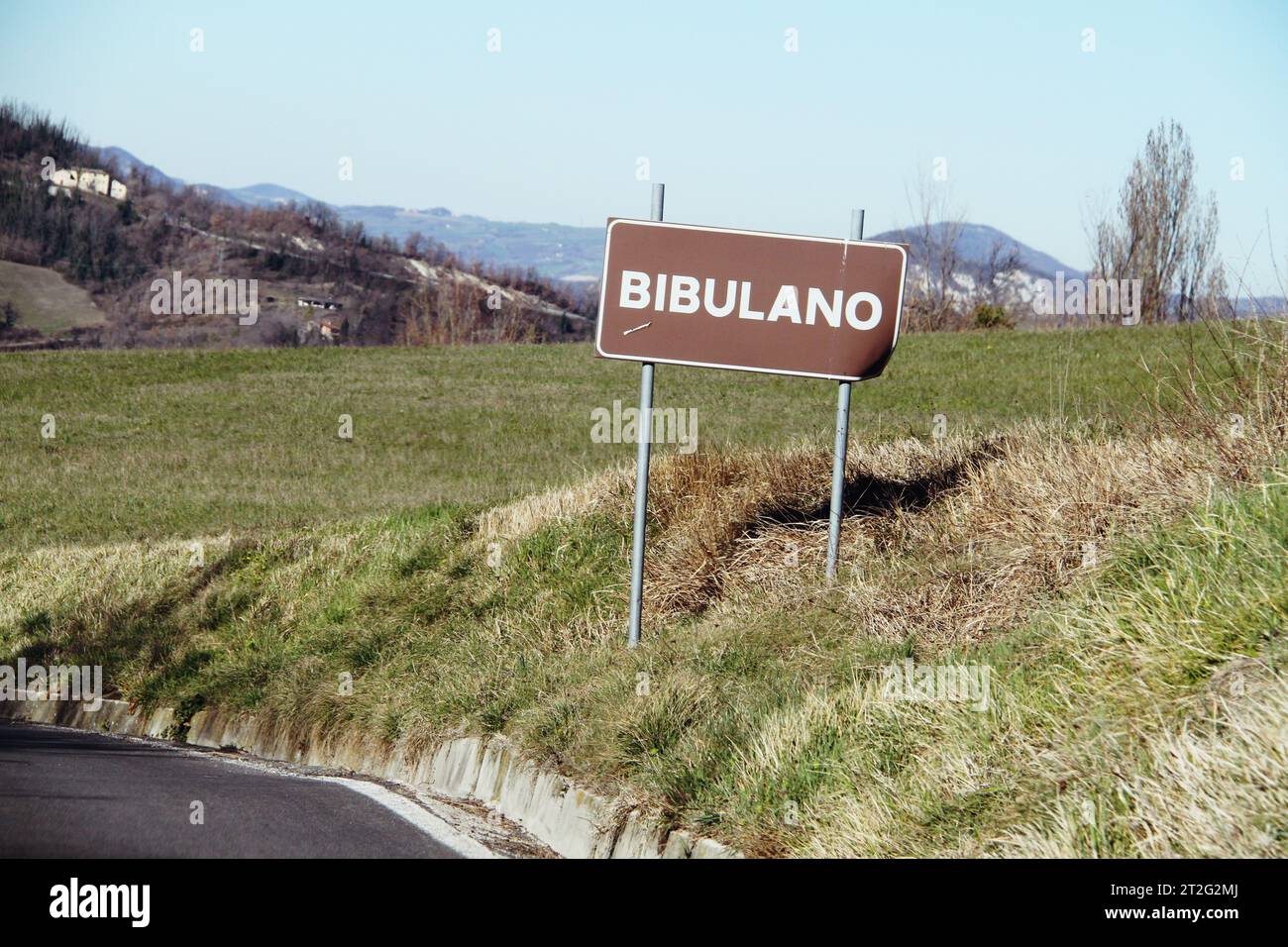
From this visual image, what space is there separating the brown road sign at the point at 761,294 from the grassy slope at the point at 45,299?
319 feet

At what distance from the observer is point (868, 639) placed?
6938mm

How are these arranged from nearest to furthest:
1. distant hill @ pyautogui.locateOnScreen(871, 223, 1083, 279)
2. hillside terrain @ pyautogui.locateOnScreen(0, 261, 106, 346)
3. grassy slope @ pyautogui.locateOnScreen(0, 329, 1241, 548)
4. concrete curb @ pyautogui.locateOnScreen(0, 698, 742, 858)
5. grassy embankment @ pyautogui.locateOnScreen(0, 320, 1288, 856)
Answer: grassy embankment @ pyautogui.locateOnScreen(0, 320, 1288, 856), concrete curb @ pyautogui.locateOnScreen(0, 698, 742, 858), grassy slope @ pyautogui.locateOnScreen(0, 329, 1241, 548), distant hill @ pyautogui.locateOnScreen(871, 223, 1083, 279), hillside terrain @ pyautogui.locateOnScreen(0, 261, 106, 346)

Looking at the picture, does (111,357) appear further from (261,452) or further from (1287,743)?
(1287,743)

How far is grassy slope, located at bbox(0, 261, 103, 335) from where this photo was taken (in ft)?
325

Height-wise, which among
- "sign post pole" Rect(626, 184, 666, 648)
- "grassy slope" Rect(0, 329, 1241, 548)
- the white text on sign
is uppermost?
the white text on sign

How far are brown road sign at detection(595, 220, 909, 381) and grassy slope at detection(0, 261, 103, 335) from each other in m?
97.2

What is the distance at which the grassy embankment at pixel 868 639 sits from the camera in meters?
4.59

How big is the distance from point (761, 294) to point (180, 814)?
4.46 m

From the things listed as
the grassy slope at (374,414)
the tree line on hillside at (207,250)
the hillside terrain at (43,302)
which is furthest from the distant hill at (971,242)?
the hillside terrain at (43,302)

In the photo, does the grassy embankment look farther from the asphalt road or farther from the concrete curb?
the asphalt road

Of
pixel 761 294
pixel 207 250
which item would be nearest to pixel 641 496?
pixel 761 294

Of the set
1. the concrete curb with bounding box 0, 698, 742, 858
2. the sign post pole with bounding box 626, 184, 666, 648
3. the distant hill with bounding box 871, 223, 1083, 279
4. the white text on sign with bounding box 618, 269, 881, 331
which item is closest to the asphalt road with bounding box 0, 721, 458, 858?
the concrete curb with bounding box 0, 698, 742, 858
